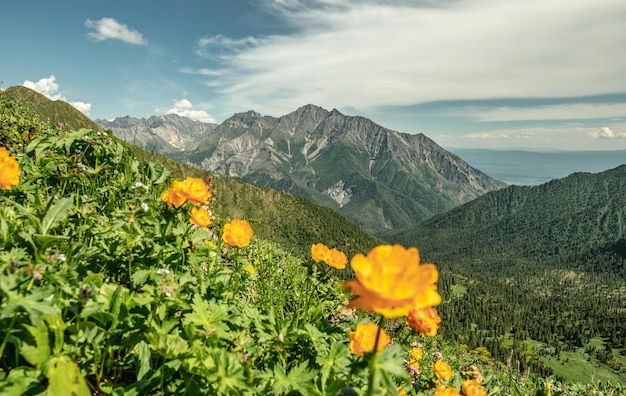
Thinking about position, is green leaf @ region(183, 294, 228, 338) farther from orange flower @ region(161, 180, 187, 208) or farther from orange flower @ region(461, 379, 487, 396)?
orange flower @ region(461, 379, 487, 396)

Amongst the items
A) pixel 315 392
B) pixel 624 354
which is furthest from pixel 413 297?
pixel 624 354

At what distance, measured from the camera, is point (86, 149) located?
17.4ft

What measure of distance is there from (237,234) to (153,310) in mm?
1409

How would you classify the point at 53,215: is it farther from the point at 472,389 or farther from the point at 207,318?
the point at 472,389

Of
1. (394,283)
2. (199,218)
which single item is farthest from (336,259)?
(394,283)

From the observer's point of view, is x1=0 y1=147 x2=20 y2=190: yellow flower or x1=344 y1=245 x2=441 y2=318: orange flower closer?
x1=344 y1=245 x2=441 y2=318: orange flower

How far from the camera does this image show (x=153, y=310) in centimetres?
316

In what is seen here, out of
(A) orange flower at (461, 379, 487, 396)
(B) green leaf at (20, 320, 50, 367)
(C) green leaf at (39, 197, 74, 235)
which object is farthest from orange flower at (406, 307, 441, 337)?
(C) green leaf at (39, 197, 74, 235)

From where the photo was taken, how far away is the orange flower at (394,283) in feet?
5.90

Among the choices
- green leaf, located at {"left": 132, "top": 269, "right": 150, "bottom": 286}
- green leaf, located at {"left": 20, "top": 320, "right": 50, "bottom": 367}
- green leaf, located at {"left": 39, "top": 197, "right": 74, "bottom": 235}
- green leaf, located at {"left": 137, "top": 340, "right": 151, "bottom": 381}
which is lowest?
green leaf, located at {"left": 137, "top": 340, "right": 151, "bottom": 381}

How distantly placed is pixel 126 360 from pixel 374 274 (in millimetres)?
2862

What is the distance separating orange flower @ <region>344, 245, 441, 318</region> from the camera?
1.80 meters

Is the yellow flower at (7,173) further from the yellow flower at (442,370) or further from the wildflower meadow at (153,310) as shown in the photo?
the yellow flower at (442,370)

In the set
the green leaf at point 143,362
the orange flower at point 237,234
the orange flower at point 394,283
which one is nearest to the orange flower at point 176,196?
the orange flower at point 237,234
